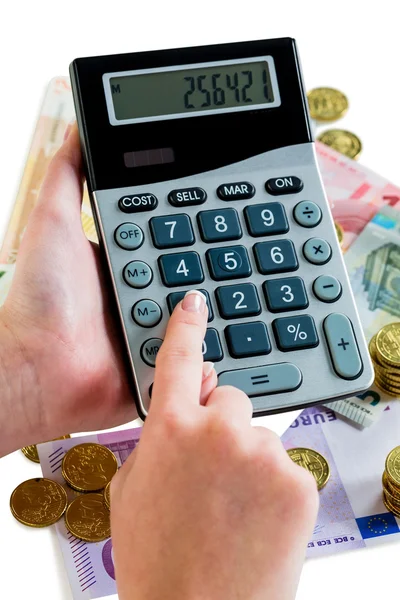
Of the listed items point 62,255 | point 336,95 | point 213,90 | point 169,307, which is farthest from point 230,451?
point 336,95

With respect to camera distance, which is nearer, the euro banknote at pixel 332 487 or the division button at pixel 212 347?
the division button at pixel 212 347

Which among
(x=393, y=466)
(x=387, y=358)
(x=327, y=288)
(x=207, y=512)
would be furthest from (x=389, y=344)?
(x=207, y=512)

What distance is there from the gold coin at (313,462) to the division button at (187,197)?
17.5 inches

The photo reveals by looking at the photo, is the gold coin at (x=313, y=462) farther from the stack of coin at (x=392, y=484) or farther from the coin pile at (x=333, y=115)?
the coin pile at (x=333, y=115)

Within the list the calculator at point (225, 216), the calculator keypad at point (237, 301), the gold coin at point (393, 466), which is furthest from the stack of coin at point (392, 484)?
the calculator keypad at point (237, 301)

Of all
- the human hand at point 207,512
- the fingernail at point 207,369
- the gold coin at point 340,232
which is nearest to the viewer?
the human hand at point 207,512

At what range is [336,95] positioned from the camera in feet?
6.16

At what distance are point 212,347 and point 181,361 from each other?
0.52ft

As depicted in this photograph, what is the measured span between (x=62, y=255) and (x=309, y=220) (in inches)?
12.9

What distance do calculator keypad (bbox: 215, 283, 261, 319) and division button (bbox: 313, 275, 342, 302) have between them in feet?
0.26

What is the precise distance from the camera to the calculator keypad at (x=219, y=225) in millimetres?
1131

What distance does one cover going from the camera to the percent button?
108 cm

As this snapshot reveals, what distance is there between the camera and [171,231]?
1.12 meters

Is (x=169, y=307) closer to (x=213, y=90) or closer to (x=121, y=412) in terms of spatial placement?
(x=121, y=412)
